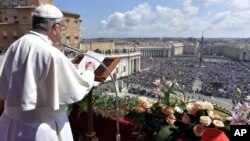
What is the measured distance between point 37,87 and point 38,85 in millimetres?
16

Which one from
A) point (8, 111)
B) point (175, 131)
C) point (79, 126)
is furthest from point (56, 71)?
point (79, 126)

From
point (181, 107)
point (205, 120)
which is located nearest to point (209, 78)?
point (181, 107)

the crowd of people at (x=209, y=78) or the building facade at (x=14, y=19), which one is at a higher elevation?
the building facade at (x=14, y=19)

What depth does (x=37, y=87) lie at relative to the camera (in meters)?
2.14

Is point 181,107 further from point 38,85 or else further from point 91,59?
point 38,85

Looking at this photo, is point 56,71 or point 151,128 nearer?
point 56,71

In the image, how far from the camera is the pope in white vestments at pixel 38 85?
2.10 meters

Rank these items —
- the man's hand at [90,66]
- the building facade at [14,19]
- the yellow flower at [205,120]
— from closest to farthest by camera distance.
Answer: the yellow flower at [205,120], the man's hand at [90,66], the building facade at [14,19]

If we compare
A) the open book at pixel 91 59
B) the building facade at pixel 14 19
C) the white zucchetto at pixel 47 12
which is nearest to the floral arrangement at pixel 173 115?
the open book at pixel 91 59

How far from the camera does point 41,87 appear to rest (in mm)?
2146

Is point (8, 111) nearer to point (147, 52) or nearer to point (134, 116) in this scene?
point (134, 116)

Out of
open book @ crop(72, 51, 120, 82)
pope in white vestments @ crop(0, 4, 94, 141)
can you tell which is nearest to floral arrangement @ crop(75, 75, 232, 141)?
open book @ crop(72, 51, 120, 82)

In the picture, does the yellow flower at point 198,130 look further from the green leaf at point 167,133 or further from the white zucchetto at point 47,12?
the white zucchetto at point 47,12

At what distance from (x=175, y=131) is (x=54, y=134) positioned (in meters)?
0.99
